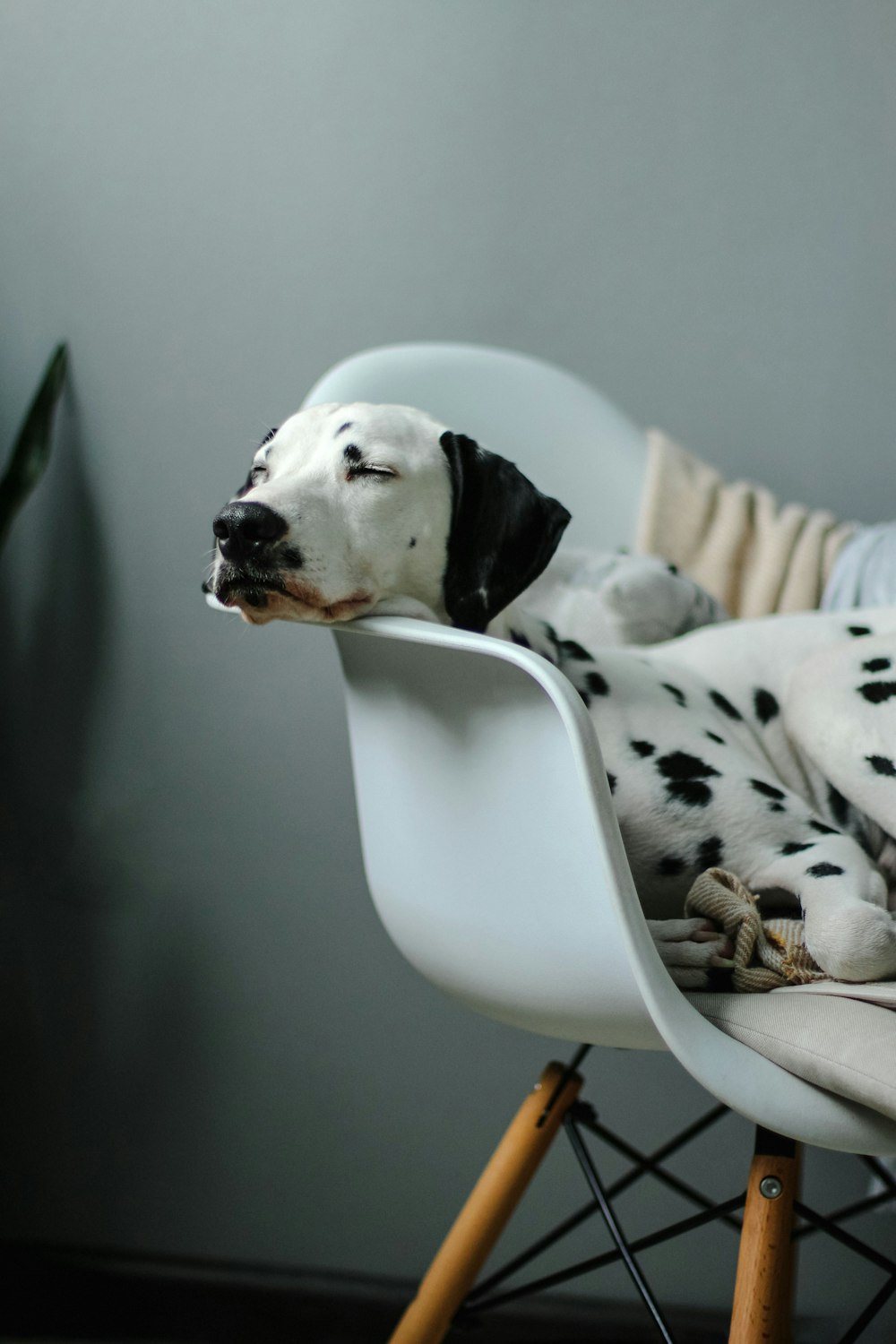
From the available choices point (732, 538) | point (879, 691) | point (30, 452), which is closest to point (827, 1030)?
point (879, 691)

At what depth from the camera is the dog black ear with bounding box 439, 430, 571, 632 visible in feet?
3.05

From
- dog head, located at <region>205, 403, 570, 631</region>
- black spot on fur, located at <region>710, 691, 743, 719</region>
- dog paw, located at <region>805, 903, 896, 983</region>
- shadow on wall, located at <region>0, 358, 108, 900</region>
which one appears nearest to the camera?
dog paw, located at <region>805, 903, 896, 983</region>

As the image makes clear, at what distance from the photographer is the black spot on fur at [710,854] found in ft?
3.02

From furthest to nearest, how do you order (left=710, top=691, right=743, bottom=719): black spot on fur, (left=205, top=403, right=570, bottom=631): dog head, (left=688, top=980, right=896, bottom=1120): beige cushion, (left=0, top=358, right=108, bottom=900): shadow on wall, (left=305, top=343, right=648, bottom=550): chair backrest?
(left=0, top=358, right=108, bottom=900): shadow on wall < (left=305, top=343, right=648, bottom=550): chair backrest < (left=710, top=691, right=743, bottom=719): black spot on fur < (left=205, top=403, right=570, bottom=631): dog head < (left=688, top=980, right=896, bottom=1120): beige cushion

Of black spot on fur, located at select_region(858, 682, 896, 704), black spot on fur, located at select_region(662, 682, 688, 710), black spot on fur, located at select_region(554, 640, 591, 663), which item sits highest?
black spot on fur, located at select_region(858, 682, 896, 704)

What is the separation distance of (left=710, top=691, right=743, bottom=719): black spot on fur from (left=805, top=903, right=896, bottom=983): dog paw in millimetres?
328

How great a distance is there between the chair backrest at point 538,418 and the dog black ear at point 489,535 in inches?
11.8

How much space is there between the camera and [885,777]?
3.18 feet

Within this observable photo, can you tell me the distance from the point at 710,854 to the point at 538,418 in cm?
63

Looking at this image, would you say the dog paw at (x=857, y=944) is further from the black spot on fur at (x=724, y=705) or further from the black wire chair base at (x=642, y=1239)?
the black spot on fur at (x=724, y=705)

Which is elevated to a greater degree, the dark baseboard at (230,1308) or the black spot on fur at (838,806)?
the black spot on fur at (838,806)

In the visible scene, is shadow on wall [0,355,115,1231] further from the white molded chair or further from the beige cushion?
the beige cushion

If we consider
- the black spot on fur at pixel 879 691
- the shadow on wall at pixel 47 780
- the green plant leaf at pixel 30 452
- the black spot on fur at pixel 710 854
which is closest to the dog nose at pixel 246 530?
the black spot on fur at pixel 710 854

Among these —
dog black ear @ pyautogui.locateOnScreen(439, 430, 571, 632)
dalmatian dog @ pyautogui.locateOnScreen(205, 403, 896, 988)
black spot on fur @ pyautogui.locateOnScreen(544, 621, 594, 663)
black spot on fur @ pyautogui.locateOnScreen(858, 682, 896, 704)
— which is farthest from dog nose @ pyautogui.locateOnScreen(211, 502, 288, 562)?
black spot on fur @ pyautogui.locateOnScreen(858, 682, 896, 704)
